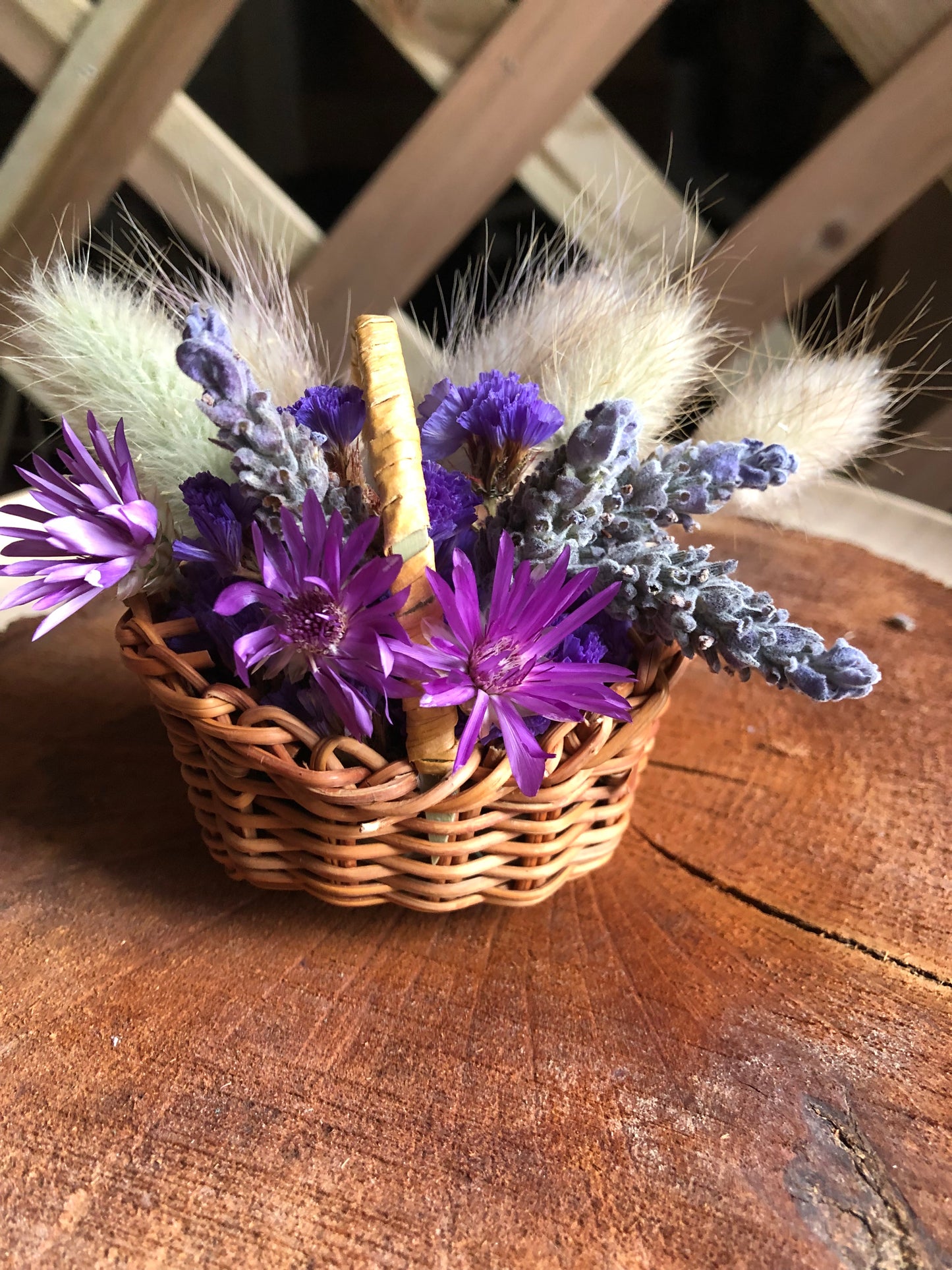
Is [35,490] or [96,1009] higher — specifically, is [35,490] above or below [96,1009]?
above

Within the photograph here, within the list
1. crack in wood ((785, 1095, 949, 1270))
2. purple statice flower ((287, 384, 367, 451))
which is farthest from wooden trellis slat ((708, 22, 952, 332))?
crack in wood ((785, 1095, 949, 1270))

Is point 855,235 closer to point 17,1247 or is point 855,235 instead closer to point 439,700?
point 439,700

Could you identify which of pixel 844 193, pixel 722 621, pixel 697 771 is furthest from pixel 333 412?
pixel 844 193

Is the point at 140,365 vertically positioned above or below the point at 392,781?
above

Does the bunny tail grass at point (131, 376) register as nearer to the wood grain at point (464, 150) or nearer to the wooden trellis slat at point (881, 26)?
the wood grain at point (464, 150)

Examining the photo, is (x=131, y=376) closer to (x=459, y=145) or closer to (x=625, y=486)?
(x=625, y=486)

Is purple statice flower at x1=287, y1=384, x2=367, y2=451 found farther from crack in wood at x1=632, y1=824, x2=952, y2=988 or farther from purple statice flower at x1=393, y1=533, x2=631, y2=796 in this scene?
crack in wood at x1=632, y1=824, x2=952, y2=988

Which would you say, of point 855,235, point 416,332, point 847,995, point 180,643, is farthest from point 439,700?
point 855,235
